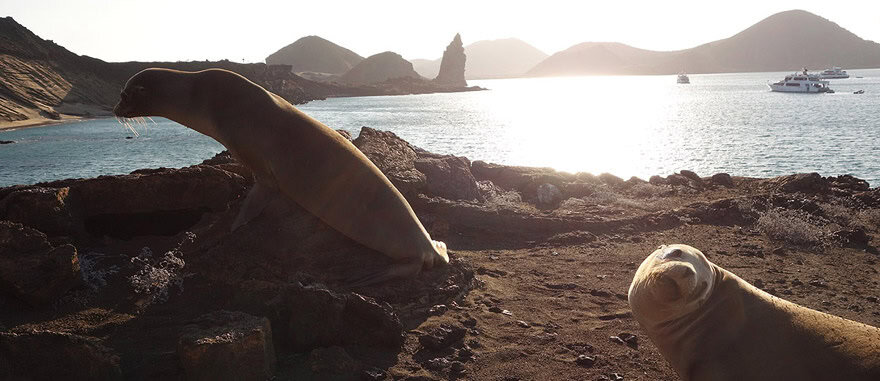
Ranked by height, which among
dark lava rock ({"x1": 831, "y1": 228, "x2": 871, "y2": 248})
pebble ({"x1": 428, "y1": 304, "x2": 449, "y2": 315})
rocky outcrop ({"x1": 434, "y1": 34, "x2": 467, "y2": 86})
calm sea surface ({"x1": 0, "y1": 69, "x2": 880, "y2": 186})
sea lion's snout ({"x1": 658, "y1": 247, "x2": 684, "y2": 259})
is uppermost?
rocky outcrop ({"x1": 434, "y1": 34, "x2": 467, "y2": 86})

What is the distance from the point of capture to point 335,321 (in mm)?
5129

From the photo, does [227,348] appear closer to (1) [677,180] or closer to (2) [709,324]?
(2) [709,324]

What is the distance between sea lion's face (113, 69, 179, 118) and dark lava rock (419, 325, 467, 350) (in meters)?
3.85

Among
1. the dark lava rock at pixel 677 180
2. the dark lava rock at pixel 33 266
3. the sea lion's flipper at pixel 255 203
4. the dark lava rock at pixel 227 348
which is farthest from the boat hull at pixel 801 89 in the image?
the dark lava rock at pixel 33 266

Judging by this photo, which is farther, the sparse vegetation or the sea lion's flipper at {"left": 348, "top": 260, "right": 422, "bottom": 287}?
the sea lion's flipper at {"left": 348, "top": 260, "right": 422, "bottom": 287}

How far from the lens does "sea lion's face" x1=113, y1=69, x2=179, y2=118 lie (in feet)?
21.9

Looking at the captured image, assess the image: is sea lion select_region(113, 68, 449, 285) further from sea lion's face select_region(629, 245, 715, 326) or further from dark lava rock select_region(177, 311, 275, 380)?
sea lion's face select_region(629, 245, 715, 326)

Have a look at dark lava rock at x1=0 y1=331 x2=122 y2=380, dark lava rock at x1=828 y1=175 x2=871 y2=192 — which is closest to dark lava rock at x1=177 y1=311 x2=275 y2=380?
dark lava rock at x1=0 y1=331 x2=122 y2=380

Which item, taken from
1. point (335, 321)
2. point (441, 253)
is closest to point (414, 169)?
point (441, 253)

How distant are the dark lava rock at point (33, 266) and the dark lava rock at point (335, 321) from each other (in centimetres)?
217

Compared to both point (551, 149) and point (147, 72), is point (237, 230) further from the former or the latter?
point (551, 149)

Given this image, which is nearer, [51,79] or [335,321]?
[335,321]

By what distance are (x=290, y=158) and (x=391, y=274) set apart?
5.26 feet

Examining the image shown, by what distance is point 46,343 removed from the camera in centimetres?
435
